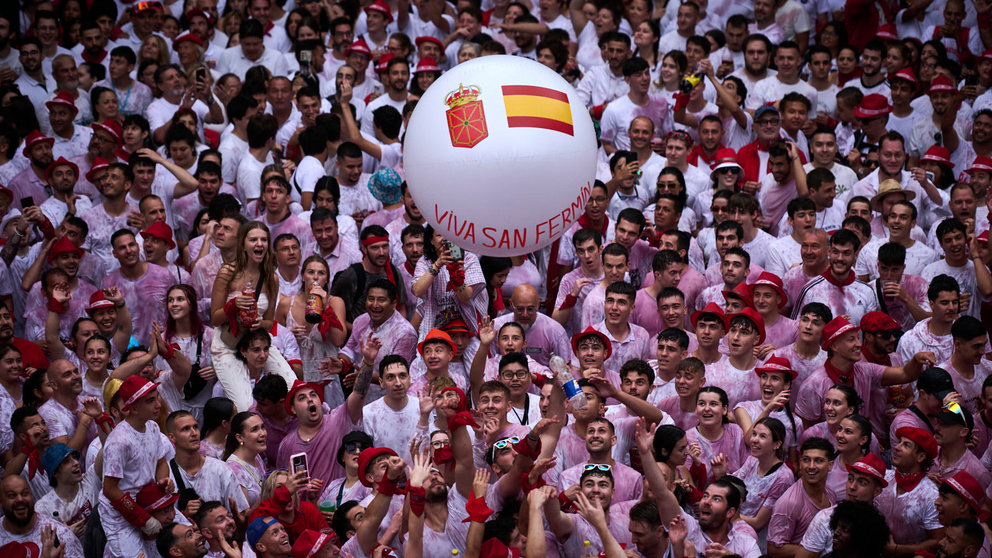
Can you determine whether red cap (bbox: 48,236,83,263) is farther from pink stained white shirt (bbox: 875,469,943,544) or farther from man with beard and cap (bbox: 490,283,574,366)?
pink stained white shirt (bbox: 875,469,943,544)

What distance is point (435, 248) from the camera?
8.82 m

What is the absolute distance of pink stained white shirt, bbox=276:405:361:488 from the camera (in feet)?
25.6

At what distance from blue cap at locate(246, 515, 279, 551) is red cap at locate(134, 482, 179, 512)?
60 centimetres

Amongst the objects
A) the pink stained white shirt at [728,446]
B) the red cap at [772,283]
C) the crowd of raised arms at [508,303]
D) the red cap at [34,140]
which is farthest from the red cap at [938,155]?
the red cap at [34,140]

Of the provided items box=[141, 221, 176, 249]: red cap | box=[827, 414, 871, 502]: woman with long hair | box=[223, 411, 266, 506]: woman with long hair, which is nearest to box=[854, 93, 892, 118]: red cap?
box=[827, 414, 871, 502]: woman with long hair

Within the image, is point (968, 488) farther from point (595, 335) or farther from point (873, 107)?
point (873, 107)

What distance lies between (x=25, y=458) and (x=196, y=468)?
1186 millimetres

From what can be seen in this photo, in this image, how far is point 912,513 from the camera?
7070 mm

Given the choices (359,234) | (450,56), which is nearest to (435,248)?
(359,234)

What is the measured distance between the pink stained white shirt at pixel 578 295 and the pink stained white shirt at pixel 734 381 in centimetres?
120

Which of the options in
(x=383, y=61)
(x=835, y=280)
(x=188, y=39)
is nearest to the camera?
(x=835, y=280)

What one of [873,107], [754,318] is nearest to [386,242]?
[754,318]

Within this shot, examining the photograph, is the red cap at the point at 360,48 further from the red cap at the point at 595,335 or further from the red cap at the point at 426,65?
the red cap at the point at 595,335

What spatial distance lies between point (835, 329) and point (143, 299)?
4.81 meters
